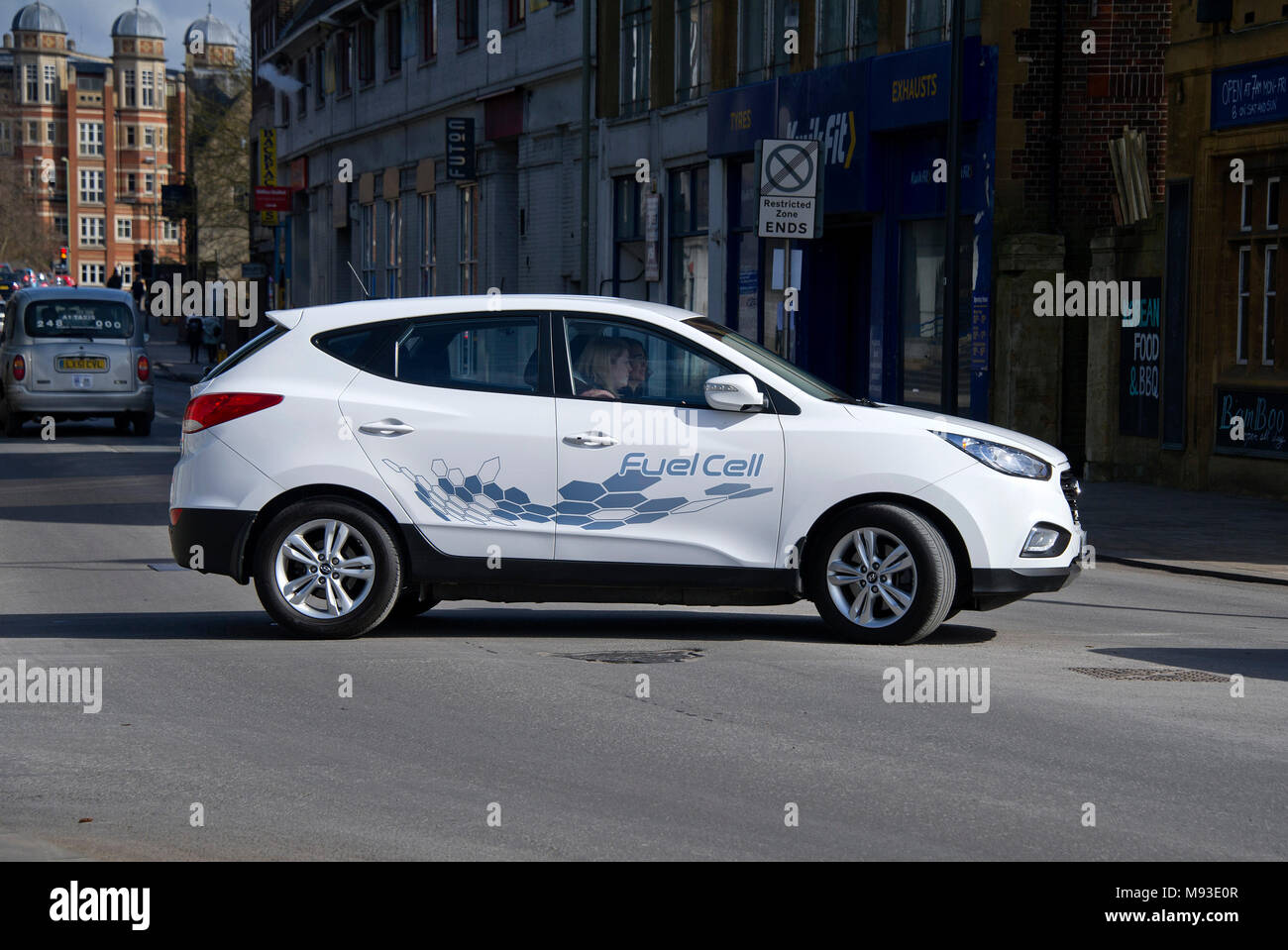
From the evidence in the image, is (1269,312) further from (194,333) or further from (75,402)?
(194,333)

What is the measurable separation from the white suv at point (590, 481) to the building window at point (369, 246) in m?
41.9

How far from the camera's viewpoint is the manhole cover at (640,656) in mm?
9266

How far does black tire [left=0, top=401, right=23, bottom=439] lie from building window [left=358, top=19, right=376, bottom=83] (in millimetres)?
25560

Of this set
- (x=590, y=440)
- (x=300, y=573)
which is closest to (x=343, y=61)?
(x=300, y=573)

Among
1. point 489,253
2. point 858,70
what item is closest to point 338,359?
point 858,70

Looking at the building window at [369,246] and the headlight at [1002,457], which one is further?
the building window at [369,246]

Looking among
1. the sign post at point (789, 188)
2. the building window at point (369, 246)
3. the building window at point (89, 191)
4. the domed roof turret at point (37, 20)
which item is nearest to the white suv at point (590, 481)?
the sign post at point (789, 188)

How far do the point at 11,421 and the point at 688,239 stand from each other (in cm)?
1137

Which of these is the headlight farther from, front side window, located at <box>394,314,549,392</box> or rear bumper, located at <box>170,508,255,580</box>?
rear bumper, located at <box>170,508,255,580</box>

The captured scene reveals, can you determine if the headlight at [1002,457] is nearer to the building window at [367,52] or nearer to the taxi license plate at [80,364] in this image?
the taxi license plate at [80,364]

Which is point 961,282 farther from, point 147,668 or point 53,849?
point 53,849

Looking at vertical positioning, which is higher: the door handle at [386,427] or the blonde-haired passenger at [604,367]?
the blonde-haired passenger at [604,367]

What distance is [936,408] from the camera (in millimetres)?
24047

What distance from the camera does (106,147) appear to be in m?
186
